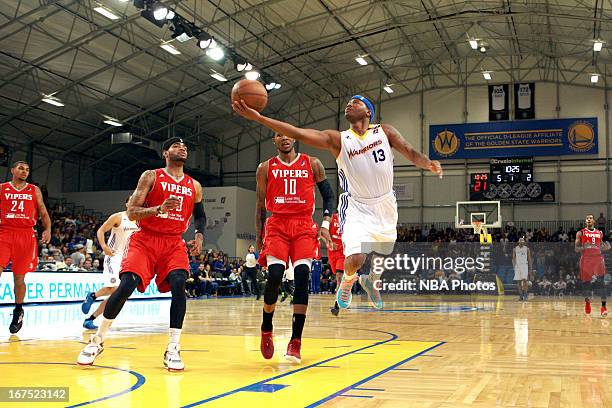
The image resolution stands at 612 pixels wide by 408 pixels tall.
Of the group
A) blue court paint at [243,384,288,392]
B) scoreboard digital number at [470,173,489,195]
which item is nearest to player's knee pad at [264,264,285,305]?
blue court paint at [243,384,288,392]

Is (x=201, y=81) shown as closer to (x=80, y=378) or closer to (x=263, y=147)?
(x=263, y=147)

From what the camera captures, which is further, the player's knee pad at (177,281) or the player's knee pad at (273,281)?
the player's knee pad at (273,281)

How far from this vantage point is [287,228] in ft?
19.5

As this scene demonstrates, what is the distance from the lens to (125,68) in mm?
28328

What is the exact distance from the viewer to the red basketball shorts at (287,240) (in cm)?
589

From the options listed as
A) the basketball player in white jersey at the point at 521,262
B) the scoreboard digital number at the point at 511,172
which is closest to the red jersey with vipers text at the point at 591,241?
the basketball player in white jersey at the point at 521,262

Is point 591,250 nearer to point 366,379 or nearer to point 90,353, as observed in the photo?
point 366,379

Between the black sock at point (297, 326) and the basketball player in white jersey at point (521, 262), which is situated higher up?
the basketball player in white jersey at point (521, 262)

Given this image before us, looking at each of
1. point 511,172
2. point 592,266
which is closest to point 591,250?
point 592,266

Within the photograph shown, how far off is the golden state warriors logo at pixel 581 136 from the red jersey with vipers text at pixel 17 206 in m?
31.4

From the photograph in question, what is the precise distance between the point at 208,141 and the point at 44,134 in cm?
964

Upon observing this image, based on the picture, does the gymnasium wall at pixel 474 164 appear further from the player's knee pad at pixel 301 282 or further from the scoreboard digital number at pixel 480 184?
the player's knee pad at pixel 301 282

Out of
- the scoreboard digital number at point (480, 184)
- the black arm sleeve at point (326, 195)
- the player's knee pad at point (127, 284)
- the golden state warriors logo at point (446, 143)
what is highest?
the golden state warriors logo at point (446, 143)

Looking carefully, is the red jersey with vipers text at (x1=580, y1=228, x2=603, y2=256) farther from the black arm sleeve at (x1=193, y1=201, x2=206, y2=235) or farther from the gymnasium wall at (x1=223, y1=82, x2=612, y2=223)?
the gymnasium wall at (x1=223, y1=82, x2=612, y2=223)
